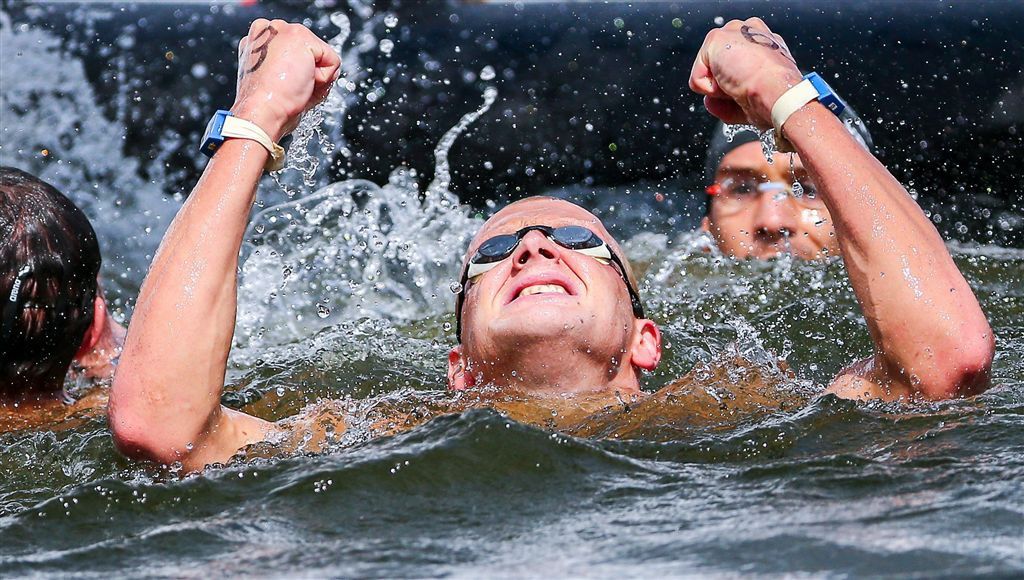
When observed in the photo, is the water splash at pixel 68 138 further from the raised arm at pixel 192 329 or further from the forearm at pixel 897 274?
the forearm at pixel 897 274

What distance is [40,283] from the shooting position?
152 inches

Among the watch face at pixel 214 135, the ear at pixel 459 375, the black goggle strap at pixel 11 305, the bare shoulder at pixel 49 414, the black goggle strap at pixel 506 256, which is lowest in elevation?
the bare shoulder at pixel 49 414

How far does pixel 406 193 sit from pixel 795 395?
3.30m

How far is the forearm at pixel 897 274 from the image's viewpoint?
10.2 ft

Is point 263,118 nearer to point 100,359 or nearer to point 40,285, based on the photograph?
point 40,285

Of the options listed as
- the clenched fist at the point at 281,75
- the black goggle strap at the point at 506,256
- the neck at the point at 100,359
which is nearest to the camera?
the clenched fist at the point at 281,75

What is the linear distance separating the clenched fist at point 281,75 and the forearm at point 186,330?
0.25 meters

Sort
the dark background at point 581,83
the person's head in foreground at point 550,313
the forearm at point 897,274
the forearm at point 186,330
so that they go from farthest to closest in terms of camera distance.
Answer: the dark background at point 581,83, the person's head in foreground at point 550,313, the forearm at point 897,274, the forearm at point 186,330

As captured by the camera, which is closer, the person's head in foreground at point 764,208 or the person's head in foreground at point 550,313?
the person's head in foreground at point 550,313

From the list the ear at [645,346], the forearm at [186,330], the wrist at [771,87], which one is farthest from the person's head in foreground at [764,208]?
the forearm at [186,330]

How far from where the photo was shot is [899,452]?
2.96 metres

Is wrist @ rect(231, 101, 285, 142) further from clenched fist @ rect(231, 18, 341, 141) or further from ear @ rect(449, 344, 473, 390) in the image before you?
ear @ rect(449, 344, 473, 390)

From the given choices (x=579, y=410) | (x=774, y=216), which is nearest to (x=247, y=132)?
(x=579, y=410)

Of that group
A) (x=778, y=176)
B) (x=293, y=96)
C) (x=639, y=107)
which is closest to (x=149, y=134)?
(x=639, y=107)
